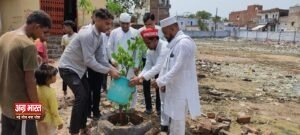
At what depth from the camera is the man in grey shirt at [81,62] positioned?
4.67m

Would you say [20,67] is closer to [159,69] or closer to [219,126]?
[159,69]

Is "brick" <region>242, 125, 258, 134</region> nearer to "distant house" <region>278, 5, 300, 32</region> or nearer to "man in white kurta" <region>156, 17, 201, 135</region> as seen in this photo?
"man in white kurta" <region>156, 17, 201, 135</region>

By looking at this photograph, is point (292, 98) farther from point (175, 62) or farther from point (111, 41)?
point (175, 62)

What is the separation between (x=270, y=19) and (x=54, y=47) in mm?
62270

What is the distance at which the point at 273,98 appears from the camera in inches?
365

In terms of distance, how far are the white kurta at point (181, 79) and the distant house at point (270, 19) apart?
213ft

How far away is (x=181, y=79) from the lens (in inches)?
173

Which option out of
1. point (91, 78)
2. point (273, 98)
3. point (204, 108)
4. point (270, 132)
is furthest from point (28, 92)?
point (273, 98)

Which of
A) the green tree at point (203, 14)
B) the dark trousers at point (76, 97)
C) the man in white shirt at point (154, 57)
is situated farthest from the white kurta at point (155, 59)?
the green tree at point (203, 14)

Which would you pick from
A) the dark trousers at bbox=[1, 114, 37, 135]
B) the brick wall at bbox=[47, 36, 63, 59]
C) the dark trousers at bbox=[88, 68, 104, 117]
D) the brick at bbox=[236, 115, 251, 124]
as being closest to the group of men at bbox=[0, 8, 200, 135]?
the dark trousers at bbox=[88, 68, 104, 117]

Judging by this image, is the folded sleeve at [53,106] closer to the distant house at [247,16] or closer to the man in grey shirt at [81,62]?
the man in grey shirt at [81,62]

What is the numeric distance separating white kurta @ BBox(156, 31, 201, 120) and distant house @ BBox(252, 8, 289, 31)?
213 ft

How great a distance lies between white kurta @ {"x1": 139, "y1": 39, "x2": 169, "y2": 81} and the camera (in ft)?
17.0

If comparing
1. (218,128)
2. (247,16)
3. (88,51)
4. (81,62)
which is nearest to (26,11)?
(81,62)
